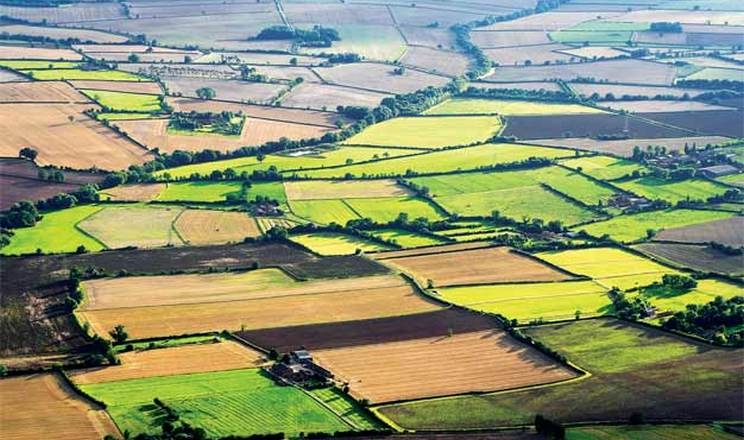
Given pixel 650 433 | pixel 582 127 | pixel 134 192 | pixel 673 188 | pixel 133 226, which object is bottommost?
pixel 650 433

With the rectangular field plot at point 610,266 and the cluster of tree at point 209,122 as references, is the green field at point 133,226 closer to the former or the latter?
the rectangular field plot at point 610,266

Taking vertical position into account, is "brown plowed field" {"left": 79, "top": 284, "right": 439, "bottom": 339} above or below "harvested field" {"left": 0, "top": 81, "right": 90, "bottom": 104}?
below

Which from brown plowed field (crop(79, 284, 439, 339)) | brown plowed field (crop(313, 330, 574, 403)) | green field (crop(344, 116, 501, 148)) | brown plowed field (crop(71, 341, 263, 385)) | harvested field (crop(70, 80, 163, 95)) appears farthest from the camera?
harvested field (crop(70, 80, 163, 95))

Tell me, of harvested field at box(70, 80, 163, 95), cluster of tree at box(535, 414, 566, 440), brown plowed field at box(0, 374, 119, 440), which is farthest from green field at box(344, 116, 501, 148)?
cluster of tree at box(535, 414, 566, 440)

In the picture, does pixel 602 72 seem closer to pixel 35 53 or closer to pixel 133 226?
pixel 35 53

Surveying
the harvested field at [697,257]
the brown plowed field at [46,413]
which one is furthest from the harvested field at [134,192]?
the brown plowed field at [46,413]

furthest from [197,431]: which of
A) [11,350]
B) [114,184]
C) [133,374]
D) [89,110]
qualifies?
[89,110]

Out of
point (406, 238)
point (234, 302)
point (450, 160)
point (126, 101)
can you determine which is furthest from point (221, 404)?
point (126, 101)

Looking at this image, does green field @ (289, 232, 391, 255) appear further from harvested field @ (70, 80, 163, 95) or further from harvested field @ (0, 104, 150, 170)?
harvested field @ (70, 80, 163, 95)

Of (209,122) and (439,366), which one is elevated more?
(209,122)
